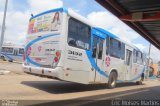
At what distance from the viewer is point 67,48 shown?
1123cm

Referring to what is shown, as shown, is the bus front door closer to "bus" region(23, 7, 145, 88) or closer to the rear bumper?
"bus" region(23, 7, 145, 88)

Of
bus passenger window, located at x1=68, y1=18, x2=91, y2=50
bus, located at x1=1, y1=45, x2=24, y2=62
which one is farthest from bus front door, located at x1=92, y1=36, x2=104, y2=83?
bus, located at x1=1, y1=45, x2=24, y2=62

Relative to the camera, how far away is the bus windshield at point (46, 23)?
11414mm

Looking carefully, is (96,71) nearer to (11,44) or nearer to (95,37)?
(95,37)

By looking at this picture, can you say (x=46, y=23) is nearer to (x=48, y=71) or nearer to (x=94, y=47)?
(x=48, y=71)

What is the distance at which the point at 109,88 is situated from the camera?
1591 centimetres

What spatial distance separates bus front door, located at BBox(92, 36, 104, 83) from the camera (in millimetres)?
13470

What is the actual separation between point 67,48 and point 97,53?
2929 mm

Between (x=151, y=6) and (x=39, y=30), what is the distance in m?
5.29

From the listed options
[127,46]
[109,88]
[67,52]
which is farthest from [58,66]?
[127,46]

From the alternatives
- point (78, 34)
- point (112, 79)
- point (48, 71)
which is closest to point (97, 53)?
point (78, 34)

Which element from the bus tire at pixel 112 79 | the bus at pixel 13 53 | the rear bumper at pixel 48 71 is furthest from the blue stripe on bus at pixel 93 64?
the bus at pixel 13 53

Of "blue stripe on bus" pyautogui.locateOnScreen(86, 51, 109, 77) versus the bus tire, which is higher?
"blue stripe on bus" pyautogui.locateOnScreen(86, 51, 109, 77)

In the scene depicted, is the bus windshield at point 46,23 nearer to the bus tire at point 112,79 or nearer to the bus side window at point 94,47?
the bus side window at point 94,47
